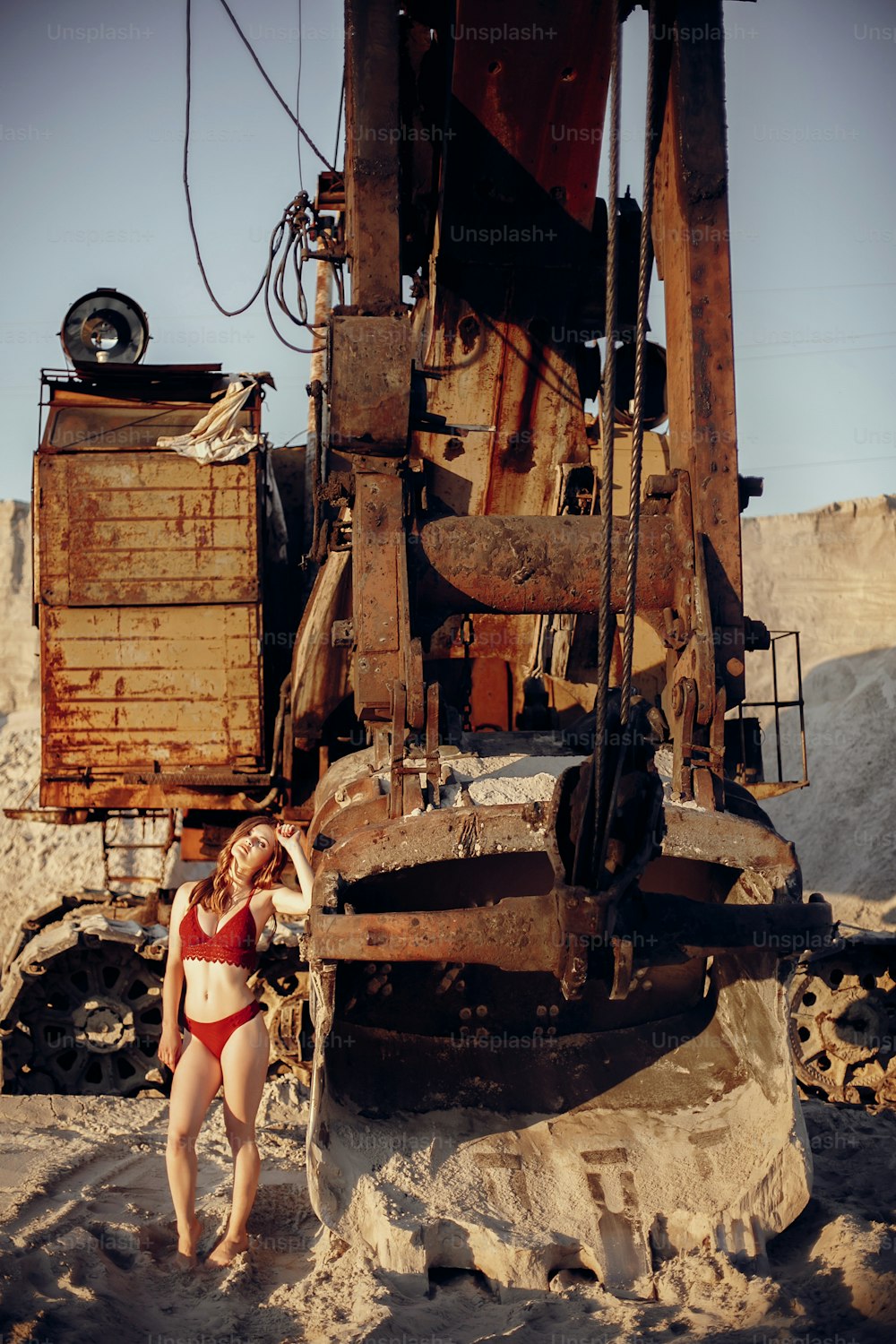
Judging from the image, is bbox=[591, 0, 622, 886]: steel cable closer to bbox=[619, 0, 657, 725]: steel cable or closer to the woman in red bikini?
bbox=[619, 0, 657, 725]: steel cable

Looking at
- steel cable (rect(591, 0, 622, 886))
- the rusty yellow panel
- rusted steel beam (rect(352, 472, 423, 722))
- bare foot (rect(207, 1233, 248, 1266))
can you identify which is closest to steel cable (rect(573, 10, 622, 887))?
steel cable (rect(591, 0, 622, 886))

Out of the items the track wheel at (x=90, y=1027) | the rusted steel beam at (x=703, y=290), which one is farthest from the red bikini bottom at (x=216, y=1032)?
the track wheel at (x=90, y=1027)

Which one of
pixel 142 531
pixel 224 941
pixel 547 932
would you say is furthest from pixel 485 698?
pixel 547 932

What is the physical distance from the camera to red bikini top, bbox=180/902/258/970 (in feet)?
15.2

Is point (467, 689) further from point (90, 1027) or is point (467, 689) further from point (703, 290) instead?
point (90, 1027)

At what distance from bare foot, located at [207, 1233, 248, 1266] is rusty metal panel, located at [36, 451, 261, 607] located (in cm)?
382

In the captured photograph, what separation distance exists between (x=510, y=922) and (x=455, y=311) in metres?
3.59

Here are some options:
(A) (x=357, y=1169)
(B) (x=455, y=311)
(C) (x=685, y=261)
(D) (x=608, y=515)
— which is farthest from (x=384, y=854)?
(B) (x=455, y=311)

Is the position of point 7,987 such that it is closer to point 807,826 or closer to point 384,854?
point 384,854

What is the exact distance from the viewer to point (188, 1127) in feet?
14.8

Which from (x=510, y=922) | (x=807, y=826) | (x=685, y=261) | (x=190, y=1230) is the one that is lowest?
(x=807, y=826)

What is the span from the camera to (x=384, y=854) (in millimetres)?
4391

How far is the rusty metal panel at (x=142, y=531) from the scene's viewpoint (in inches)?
289

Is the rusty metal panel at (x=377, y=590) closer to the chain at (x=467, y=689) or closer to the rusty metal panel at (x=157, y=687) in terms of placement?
the chain at (x=467, y=689)
